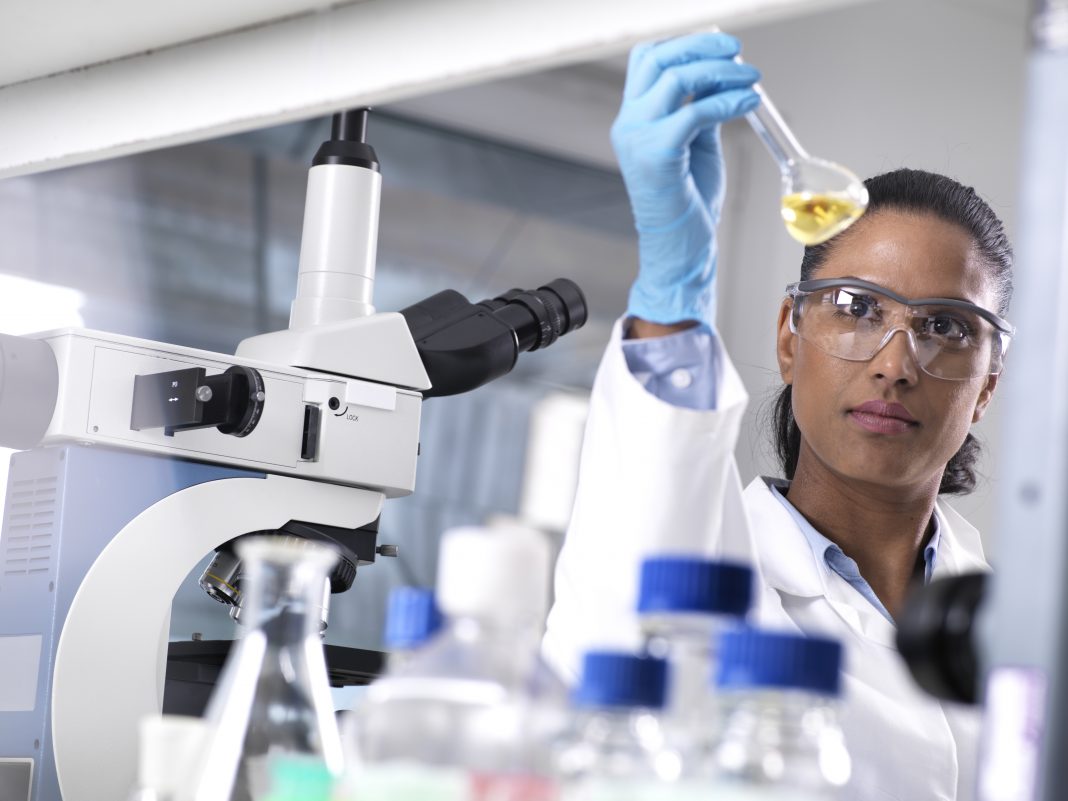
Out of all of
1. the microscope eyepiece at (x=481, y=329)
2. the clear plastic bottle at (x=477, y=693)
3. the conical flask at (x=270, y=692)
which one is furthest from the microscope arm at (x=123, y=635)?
the clear plastic bottle at (x=477, y=693)

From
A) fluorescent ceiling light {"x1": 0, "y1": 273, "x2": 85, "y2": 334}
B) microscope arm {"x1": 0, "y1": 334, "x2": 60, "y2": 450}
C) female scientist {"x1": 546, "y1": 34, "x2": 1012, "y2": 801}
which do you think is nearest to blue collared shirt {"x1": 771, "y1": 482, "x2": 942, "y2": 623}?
female scientist {"x1": 546, "y1": 34, "x2": 1012, "y2": 801}

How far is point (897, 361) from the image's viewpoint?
161 centimetres

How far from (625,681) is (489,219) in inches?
215

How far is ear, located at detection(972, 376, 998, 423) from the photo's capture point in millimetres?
1806

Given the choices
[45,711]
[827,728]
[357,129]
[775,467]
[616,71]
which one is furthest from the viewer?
[616,71]

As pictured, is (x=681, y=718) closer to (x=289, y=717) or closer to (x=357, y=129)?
(x=289, y=717)

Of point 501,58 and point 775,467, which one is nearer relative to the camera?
point 501,58

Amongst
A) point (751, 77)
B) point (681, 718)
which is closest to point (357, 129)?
point (751, 77)

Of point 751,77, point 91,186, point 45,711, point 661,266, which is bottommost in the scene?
point 45,711

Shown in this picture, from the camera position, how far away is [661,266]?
3.77 feet

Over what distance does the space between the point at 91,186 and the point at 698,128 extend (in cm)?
516

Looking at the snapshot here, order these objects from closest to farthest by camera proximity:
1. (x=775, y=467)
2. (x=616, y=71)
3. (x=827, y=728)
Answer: (x=827, y=728) < (x=775, y=467) < (x=616, y=71)

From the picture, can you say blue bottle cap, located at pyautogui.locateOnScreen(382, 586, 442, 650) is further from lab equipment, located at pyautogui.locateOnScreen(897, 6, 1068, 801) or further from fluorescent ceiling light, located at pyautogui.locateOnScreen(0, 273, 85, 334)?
fluorescent ceiling light, located at pyautogui.locateOnScreen(0, 273, 85, 334)

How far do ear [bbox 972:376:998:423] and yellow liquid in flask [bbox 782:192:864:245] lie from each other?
0.94 meters
